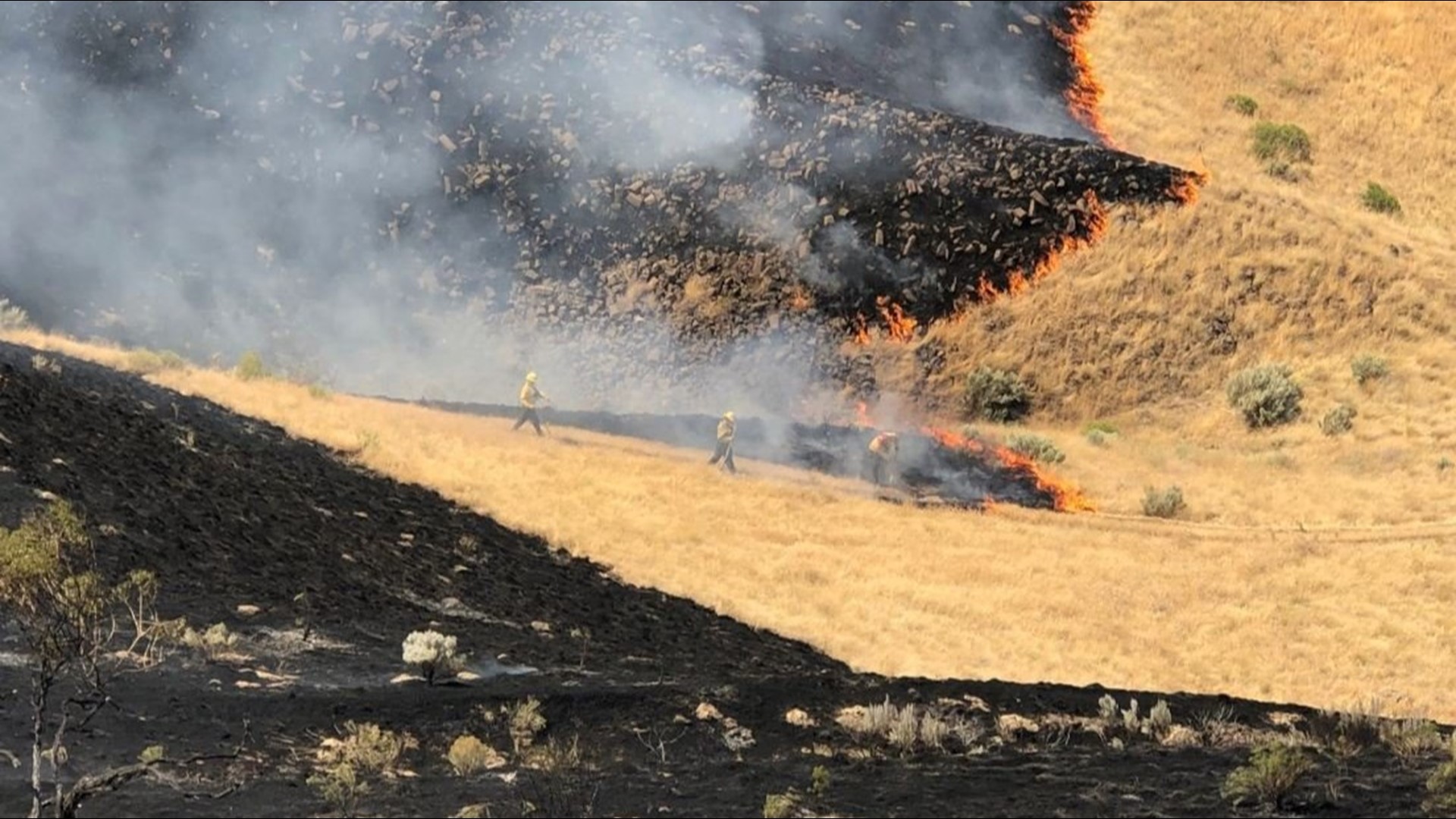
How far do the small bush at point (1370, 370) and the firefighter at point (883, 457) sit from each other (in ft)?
43.8

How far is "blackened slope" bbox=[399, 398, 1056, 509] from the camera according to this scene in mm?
32844

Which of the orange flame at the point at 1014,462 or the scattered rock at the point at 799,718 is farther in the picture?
the orange flame at the point at 1014,462

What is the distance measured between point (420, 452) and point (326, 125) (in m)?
21.7

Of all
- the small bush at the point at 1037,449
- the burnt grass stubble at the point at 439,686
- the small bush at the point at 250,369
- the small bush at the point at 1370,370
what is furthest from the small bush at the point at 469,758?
the small bush at the point at 1370,370

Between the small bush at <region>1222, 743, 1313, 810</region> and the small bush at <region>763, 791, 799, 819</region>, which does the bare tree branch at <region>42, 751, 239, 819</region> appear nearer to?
the small bush at <region>763, 791, 799, 819</region>

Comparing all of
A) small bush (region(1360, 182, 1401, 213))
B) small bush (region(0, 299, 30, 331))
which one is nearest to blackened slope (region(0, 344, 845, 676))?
small bush (region(0, 299, 30, 331))

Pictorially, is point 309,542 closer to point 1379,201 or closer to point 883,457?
point 883,457

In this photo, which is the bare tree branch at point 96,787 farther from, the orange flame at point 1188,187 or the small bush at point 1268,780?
the orange flame at point 1188,187

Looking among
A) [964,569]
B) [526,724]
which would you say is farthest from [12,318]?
[526,724]

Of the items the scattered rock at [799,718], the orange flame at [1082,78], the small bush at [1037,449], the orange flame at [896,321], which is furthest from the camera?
the orange flame at [1082,78]

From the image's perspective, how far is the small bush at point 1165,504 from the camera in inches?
1227

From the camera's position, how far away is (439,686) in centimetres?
1491

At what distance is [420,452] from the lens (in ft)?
98.2

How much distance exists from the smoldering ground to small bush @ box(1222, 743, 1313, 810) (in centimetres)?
3016
